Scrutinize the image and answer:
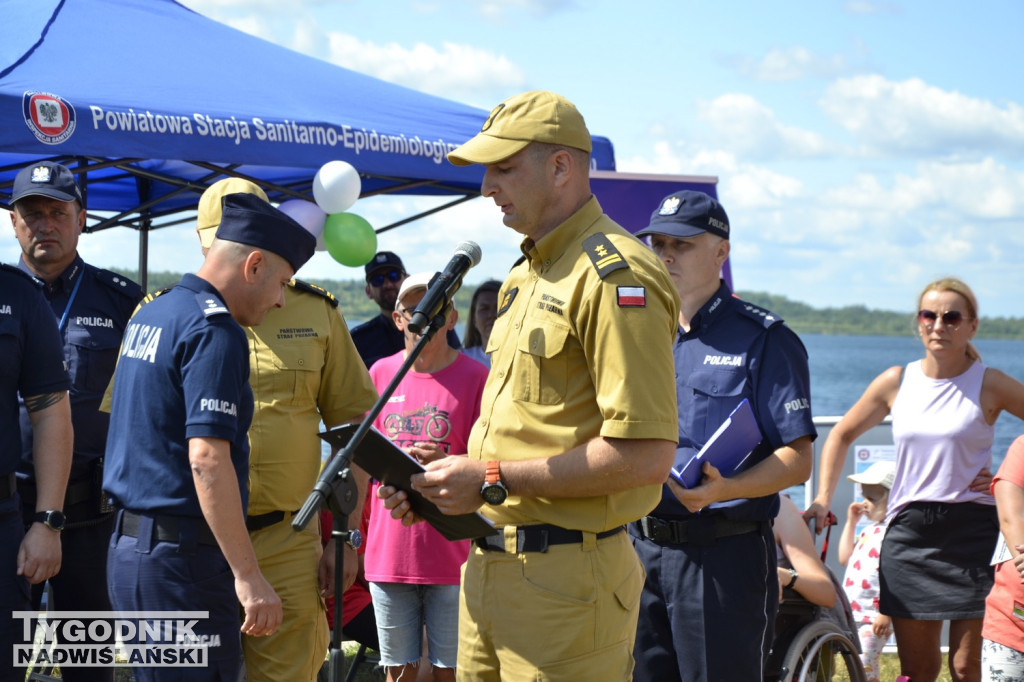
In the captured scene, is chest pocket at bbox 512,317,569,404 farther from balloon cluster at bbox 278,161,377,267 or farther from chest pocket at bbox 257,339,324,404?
balloon cluster at bbox 278,161,377,267

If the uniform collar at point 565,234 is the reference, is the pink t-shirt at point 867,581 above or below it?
below

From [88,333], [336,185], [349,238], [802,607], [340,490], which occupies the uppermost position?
[336,185]

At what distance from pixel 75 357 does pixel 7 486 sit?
39.9 inches

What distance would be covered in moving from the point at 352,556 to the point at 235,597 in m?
0.79

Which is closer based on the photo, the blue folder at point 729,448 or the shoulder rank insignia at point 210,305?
the shoulder rank insignia at point 210,305

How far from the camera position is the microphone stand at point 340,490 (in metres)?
2.36

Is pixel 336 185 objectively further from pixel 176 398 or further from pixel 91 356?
pixel 176 398

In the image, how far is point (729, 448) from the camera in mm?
3270

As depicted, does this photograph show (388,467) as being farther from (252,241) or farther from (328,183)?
(328,183)

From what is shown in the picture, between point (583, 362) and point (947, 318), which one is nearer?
point (583, 362)

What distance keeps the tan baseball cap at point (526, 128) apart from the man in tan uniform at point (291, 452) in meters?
1.31

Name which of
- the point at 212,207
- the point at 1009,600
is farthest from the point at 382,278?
the point at 1009,600

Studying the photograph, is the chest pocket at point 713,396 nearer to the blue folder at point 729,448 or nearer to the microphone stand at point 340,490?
the blue folder at point 729,448

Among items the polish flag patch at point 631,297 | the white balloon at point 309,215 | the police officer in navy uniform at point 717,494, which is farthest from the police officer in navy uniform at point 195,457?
the white balloon at point 309,215
